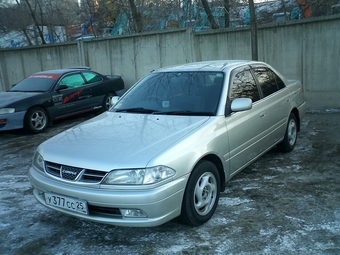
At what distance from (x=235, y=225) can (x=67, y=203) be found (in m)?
1.67

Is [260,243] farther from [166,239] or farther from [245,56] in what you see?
[245,56]

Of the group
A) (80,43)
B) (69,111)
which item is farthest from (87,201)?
(80,43)

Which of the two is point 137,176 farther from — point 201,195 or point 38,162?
point 38,162

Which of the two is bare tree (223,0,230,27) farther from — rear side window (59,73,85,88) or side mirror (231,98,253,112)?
Answer: side mirror (231,98,253,112)

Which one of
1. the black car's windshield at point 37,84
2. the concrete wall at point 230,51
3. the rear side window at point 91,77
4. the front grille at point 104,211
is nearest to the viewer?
the front grille at point 104,211

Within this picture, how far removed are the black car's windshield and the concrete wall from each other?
117 inches

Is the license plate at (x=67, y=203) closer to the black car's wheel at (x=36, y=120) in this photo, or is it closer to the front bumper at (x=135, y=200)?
the front bumper at (x=135, y=200)

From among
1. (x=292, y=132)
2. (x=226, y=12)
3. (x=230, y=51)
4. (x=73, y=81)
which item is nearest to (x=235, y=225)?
(x=292, y=132)

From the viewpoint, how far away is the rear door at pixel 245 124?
4273 millimetres

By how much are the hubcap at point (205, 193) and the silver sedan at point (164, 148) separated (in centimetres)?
1

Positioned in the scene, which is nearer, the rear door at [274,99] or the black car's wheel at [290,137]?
the rear door at [274,99]

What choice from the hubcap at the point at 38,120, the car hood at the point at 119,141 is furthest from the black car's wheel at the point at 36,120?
the car hood at the point at 119,141

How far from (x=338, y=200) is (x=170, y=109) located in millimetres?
2175

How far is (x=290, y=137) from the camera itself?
6031mm
